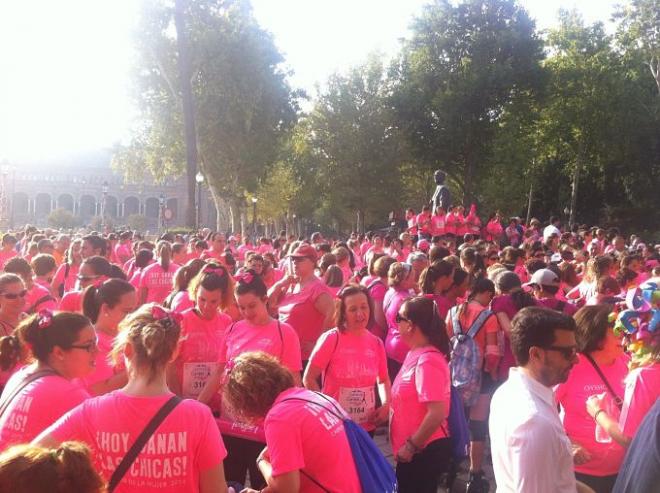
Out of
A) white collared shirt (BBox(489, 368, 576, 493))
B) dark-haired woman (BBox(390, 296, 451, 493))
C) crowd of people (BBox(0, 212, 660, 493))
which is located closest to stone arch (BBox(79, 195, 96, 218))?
crowd of people (BBox(0, 212, 660, 493))

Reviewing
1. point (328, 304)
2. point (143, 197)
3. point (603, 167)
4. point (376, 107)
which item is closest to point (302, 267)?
point (328, 304)

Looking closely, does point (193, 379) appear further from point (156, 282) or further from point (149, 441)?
point (156, 282)

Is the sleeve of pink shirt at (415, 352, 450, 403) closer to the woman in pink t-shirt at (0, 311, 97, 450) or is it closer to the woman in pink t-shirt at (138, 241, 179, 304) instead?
the woman in pink t-shirt at (0, 311, 97, 450)

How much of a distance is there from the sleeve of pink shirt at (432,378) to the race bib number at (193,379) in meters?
1.59

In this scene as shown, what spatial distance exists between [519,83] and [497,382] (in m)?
29.3

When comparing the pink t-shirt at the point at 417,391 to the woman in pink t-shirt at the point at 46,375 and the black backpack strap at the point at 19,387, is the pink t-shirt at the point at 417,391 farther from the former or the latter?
the black backpack strap at the point at 19,387

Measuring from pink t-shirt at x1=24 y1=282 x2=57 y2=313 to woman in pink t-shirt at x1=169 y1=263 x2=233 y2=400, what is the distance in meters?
1.93

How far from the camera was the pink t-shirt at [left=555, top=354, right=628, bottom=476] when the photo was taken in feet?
12.3

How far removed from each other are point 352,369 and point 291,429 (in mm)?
1797

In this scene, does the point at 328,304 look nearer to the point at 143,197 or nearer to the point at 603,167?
the point at 603,167

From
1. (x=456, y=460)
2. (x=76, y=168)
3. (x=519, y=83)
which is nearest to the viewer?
(x=456, y=460)

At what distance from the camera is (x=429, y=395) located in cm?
392

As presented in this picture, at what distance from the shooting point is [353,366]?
4586 millimetres

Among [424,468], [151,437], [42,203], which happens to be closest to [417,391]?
[424,468]
